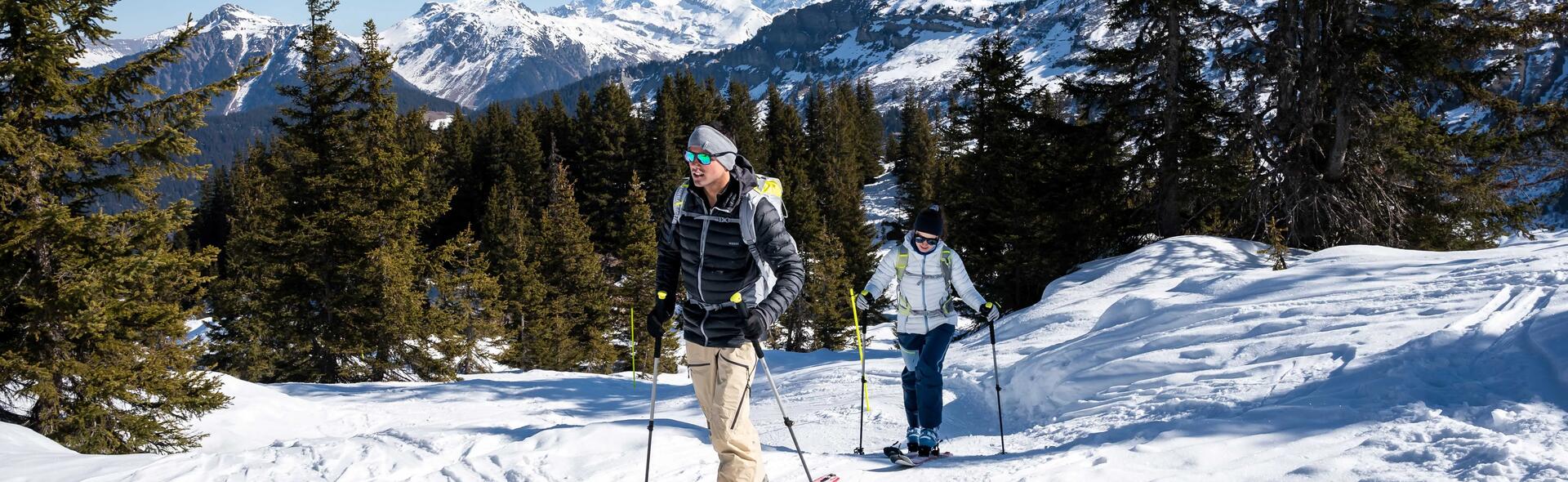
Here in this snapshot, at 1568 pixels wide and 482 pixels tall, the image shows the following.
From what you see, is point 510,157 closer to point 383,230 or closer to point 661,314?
point 383,230

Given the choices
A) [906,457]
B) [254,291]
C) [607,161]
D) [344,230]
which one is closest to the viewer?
[906,457]

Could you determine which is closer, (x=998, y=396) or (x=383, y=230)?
(x=998, y=396)

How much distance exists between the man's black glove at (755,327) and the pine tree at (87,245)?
10131mm

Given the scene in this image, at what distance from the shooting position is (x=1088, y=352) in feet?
31.4

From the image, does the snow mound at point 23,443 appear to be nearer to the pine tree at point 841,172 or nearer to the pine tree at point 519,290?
the pine tree at point 519,290

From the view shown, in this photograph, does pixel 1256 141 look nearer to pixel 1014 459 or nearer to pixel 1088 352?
pixel 1088 352

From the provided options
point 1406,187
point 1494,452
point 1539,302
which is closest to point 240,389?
point 1494,452

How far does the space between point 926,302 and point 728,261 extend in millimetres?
2587

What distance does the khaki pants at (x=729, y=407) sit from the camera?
15.3 ft

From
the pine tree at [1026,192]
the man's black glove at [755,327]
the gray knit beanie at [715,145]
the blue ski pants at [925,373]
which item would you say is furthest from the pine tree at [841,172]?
the man's black glove at [755,327]

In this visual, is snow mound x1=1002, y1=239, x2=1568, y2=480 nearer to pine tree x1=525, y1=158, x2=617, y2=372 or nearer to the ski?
the ski

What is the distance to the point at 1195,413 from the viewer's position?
264 inches

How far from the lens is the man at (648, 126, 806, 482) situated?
179 inches

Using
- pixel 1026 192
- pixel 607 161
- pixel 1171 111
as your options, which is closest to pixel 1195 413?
pixel 1171 111
